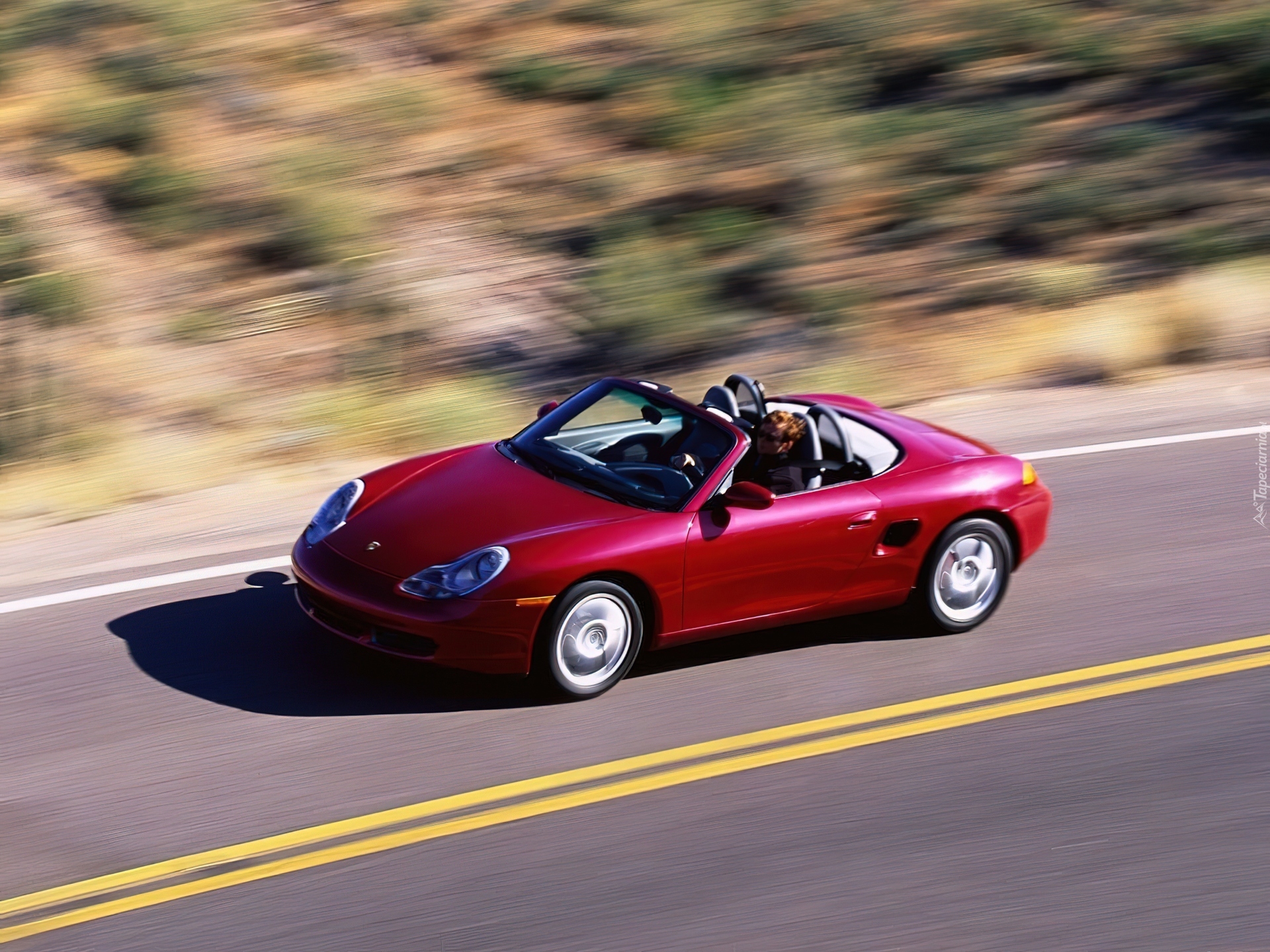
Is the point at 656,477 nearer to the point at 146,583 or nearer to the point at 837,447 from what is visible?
the point at 837,447

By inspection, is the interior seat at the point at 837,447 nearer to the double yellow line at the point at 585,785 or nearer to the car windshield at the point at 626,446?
the car windshield at the point at 626,446

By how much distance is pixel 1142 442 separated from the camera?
424 inches

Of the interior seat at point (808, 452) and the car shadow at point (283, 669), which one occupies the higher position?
the interior seat at point (808, 452)

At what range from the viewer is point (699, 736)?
652 cm

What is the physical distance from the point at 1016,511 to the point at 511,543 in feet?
9.19

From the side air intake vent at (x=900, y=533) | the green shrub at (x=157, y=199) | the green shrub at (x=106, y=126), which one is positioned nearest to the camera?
the side air intake vent at (x=900, y=533)

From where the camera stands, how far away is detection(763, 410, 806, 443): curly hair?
7.29m

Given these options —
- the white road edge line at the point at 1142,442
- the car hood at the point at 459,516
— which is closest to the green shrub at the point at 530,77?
the white road edge line at the point at 1142,442

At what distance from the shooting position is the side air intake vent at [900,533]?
734 cm

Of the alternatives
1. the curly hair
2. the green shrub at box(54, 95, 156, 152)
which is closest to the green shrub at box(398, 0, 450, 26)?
the green shrub at box(54, 95, 156, 152)

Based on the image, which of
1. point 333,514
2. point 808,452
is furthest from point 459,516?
point 808,452

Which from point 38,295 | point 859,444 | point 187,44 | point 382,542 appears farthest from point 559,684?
point 187,44

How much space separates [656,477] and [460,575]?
114 centimetres

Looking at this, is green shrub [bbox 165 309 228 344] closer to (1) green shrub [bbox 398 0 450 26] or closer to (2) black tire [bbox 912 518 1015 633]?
(1) green shrub [bbox 398 0 450 26]
